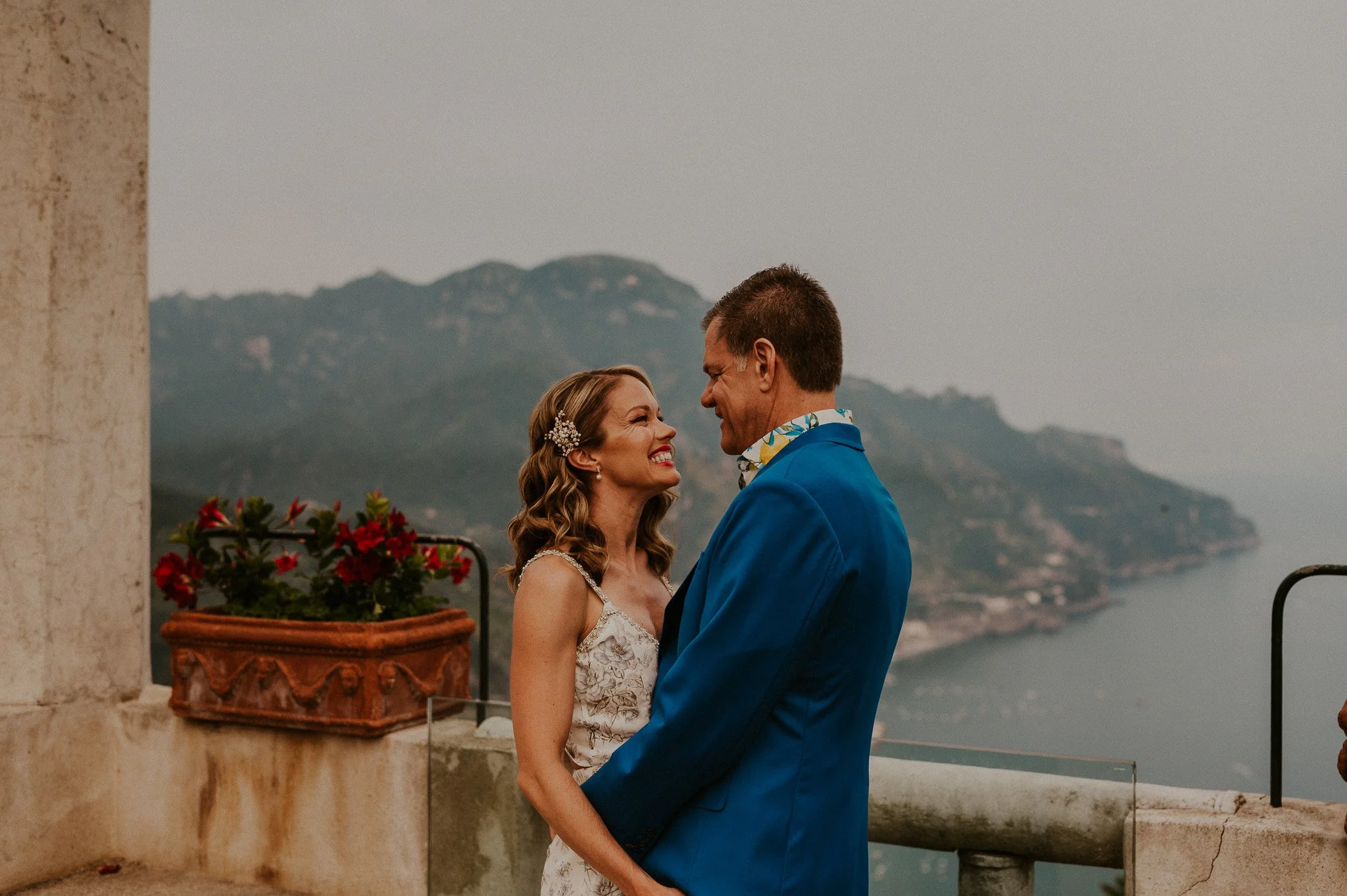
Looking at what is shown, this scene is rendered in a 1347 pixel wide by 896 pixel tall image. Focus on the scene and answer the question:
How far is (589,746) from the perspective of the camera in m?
1.71

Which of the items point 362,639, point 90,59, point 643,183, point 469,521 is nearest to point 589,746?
point 362,639

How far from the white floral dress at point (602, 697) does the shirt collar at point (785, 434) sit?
341 mm

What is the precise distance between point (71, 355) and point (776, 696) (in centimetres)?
255

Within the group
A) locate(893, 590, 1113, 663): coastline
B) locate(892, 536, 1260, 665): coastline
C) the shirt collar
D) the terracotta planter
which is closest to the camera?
the shirt collar

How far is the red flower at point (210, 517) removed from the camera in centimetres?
321

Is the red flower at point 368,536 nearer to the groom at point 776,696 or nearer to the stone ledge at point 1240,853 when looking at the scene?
the groom at point 776,696

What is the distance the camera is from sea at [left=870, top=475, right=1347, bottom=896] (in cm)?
5119

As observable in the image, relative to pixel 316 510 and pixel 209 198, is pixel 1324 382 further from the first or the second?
pixel 316 510

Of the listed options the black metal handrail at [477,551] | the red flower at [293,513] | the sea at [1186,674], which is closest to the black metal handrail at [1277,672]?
the black metal handrail at [477,551]

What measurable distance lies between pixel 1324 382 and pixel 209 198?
217 feet

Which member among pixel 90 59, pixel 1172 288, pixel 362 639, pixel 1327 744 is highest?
pixel 1172 288

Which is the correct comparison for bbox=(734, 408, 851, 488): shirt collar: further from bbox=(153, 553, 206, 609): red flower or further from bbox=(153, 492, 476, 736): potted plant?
bbox=(153, 553, 206, 609): red flower

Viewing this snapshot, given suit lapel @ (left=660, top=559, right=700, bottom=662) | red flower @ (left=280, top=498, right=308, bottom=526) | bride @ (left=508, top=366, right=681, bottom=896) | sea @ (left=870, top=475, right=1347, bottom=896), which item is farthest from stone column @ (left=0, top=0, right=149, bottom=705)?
sea @ (left=870, top=475, right=1347, bottom=896)

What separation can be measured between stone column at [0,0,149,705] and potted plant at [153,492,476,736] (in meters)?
0.21
